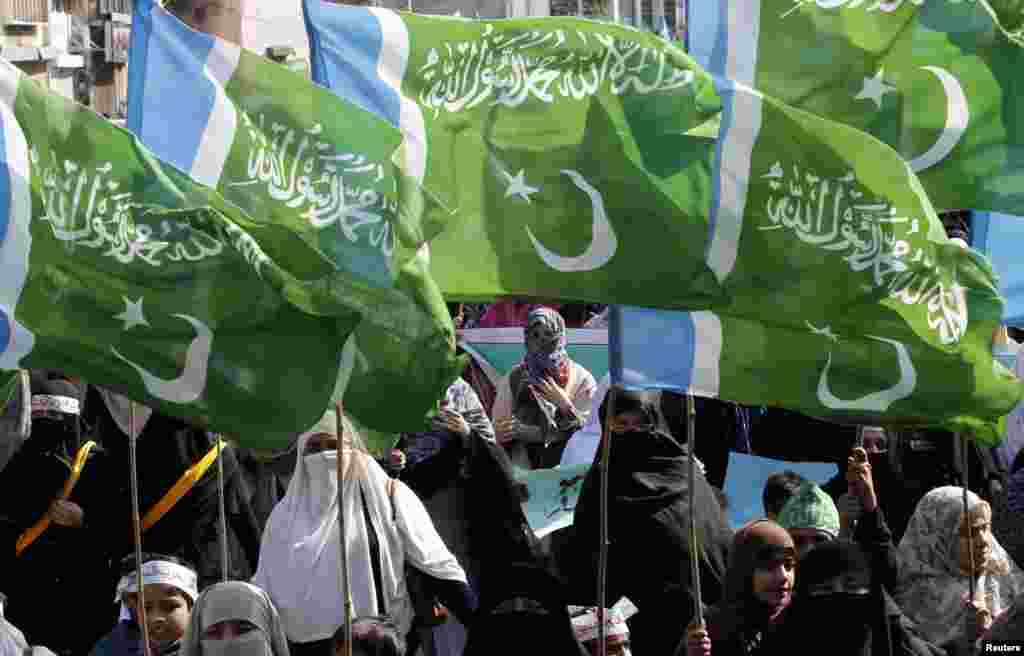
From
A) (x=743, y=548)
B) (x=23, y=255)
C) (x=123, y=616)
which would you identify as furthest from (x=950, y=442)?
(x=23, y=255)

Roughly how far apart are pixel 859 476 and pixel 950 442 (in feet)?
7.99

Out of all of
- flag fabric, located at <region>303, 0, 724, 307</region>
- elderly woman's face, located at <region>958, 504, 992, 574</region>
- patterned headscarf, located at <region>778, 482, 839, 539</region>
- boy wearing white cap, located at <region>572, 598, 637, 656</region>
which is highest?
flag fabric, located at <region>303, 0, 724, 307</region>

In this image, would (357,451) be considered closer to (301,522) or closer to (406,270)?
(301,522)

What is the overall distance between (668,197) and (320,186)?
1.20m

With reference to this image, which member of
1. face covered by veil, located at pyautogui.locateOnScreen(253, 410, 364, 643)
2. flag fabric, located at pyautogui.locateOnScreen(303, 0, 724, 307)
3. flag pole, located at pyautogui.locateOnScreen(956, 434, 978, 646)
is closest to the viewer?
flag fabric, located at pyautogui.locateOnScreen(303, 0, 724, 307)

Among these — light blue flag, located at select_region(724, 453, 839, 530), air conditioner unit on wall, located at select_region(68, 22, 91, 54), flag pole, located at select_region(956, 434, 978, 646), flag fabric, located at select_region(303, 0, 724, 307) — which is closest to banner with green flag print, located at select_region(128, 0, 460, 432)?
flag fabric, located at select_region(303, 0, 724, 307)

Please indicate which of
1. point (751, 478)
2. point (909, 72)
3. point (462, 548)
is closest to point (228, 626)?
point (462, 548)

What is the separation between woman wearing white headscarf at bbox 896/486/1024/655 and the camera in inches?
412

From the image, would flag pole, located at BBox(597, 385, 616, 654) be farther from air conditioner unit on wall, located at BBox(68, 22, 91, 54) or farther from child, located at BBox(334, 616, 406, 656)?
air conditioner unit on wall, located at BBox(68, 22, 91, 54)

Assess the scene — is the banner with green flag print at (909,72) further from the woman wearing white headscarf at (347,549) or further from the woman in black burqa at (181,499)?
the woman in black burqa at (181,499)

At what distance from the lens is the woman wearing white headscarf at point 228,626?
8984 millimetres

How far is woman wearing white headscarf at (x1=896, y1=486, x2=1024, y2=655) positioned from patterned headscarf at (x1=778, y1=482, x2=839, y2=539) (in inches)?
22.4

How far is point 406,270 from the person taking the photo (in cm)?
905

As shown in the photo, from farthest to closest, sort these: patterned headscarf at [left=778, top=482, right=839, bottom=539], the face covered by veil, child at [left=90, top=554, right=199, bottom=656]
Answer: the face covered by veil → patterned headscarf at [left=778, top=482, right=839, bottom=539] → child at [left=90, top=554, right=199, bottom=656]
